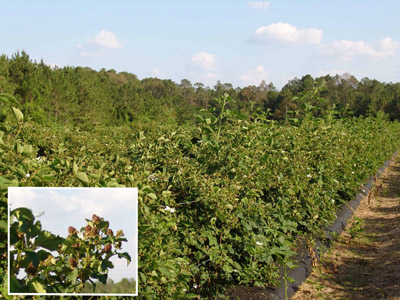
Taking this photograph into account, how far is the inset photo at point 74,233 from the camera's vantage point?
1.08 metres

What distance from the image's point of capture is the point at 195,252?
2791 mm

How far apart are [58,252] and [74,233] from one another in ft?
0.40

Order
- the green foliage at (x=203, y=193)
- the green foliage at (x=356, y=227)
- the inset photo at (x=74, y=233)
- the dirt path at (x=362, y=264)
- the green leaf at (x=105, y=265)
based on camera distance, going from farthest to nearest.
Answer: the green foliage at (x=356, y=227), the dirt path at (x=362, y=264), the green foliage at (x=203, y=193), the green leaf at (x=105, y=265), the inset photo at (x=74, y=233)

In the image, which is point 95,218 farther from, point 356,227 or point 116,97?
point 116,97

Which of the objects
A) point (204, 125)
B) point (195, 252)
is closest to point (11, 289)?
point (195, 252)

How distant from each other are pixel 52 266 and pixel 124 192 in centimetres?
41

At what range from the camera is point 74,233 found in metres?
1.17

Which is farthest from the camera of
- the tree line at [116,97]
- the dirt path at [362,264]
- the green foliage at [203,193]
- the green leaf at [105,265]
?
the tree line at [116,97]

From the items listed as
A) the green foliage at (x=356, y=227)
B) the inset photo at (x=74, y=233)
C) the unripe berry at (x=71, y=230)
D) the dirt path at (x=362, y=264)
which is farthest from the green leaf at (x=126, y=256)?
the green foliage at (x=356, y=227)

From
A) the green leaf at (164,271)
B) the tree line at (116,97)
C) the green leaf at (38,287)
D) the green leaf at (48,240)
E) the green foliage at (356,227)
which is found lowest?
the green foliage at (356,227)

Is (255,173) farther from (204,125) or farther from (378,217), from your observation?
(378,217)

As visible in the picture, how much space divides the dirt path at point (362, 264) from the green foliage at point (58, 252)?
306 cm

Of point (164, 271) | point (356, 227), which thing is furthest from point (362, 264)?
point (164, 271)

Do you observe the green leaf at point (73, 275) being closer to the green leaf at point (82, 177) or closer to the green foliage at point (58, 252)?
the green foliage at point (58, 252)
